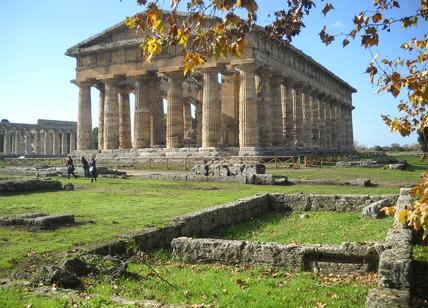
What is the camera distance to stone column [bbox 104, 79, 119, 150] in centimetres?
4434

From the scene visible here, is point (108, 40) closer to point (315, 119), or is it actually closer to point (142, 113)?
point (142, 113)

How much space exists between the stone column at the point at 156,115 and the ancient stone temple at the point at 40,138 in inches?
1885

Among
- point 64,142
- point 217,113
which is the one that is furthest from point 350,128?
point 64,142

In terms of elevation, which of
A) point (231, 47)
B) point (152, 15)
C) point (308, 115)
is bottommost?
point (231, 47)

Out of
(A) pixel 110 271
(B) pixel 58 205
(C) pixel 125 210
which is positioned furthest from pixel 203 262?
(B) pixel 58 205

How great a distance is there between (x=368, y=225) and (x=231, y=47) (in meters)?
7.49

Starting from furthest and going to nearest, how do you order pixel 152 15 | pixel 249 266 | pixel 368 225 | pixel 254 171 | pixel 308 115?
1. pixel 308 115
2. pixel 254 171
3. pixel 368 225
4. pixel 249 266
5. pixel 152 15

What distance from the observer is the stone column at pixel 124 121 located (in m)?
45.8

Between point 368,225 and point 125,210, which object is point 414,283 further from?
point 125,210

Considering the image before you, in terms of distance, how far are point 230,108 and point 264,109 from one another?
7797 mm

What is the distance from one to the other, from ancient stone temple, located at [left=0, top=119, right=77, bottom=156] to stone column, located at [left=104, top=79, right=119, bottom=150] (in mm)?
47201

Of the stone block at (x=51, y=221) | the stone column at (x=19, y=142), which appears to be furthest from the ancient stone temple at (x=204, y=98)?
the stone column at (x=19, y=142)

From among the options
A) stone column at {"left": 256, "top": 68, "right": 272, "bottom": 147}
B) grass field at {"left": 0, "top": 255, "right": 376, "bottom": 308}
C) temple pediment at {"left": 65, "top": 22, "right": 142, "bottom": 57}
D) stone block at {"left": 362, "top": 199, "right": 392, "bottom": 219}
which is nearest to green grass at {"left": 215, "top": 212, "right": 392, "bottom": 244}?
stone block at {"left": 362, "top": 199, "right": 392, "bottom": 219}

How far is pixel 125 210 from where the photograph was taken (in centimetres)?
1231
